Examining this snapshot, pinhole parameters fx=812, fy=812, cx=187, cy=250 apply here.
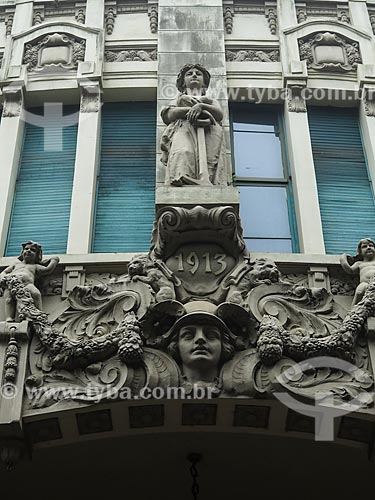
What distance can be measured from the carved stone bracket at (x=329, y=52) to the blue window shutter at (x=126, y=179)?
9.95 feet

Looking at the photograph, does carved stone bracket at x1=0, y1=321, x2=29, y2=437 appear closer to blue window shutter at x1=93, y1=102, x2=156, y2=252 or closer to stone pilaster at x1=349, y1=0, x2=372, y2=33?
blue window shutter at x1=93, y1=102, x2=156, y2=252

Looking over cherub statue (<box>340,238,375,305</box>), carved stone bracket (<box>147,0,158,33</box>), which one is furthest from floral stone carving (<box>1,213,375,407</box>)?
carved stone bracket (<box>147,0,158,33</box>)

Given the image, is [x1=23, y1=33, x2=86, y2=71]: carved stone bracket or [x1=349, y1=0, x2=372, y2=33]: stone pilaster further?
[x1=349, y1=0, x2=372, y2=33]: stone pilaster

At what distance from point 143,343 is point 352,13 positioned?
8541mm

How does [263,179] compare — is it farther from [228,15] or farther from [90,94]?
[228,15]

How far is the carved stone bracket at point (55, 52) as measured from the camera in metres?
14.6

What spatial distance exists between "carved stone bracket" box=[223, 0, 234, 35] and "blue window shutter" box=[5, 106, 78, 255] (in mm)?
3272

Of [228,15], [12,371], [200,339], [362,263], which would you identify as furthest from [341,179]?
[12,371]

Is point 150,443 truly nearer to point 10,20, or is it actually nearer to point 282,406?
point 282,406

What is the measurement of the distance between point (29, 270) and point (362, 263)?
4.56 meters

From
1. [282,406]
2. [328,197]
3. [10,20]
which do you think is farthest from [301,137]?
[10,20]

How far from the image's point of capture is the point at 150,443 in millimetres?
11031

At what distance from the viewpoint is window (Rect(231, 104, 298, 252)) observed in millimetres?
12766

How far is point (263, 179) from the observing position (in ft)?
44.2
